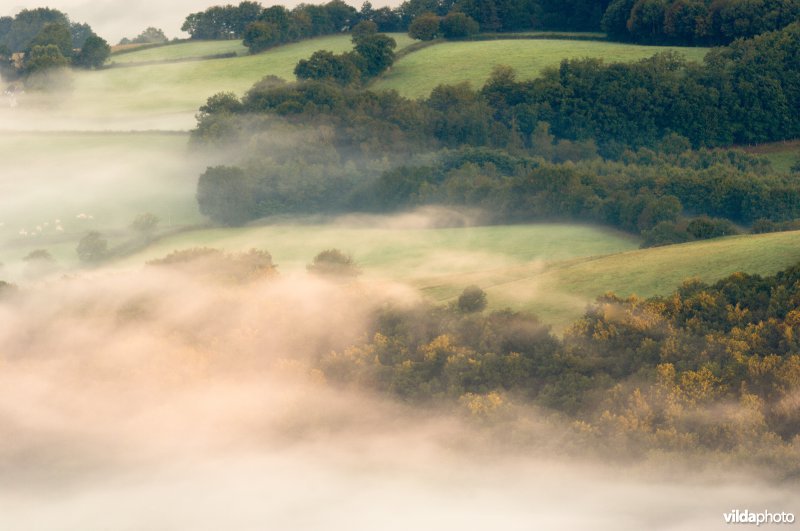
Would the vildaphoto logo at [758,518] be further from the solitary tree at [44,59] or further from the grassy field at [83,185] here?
the solitary tree at [44,59]

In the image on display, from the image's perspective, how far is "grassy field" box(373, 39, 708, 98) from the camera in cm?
16038

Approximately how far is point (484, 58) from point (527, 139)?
71.7 feet

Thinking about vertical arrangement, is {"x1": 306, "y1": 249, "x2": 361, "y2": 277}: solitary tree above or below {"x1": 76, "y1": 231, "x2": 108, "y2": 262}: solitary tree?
above

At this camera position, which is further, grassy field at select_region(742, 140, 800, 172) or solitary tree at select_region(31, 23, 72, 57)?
solitary tree at select_region(31, 23, 72, 57)

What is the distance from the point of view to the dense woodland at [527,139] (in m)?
109

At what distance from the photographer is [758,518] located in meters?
38.9

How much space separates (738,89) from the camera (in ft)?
474

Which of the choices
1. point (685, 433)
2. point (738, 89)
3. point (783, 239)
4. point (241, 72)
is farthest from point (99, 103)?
point (685, 433)

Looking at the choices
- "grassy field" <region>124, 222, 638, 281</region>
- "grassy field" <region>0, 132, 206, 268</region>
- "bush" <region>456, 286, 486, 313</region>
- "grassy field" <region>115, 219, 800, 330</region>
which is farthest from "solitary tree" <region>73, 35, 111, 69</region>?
"bush" <region>456, 286, 486, 313</region>

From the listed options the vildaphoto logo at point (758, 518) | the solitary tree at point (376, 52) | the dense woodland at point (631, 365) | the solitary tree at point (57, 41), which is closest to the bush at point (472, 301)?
the dense woodland at point (631, 365)

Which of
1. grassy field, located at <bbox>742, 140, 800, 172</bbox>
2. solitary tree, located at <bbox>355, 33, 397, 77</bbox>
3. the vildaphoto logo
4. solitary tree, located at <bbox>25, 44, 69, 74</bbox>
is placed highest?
solitary tree, located at <bbox>25, 44, 69, 74</bbox>

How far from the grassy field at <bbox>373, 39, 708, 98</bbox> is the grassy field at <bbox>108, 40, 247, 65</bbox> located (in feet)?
96.6

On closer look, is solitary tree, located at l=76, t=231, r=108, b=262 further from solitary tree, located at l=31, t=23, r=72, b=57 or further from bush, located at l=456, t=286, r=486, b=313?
solitary tree, located at l=31, t=23, r=72, b=57

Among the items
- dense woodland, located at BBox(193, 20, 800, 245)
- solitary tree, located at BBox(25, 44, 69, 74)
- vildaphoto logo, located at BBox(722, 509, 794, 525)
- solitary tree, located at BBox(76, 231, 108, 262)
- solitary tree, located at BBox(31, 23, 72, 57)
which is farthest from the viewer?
solitary tree, located at BBox(31, 23, 72, 57)
